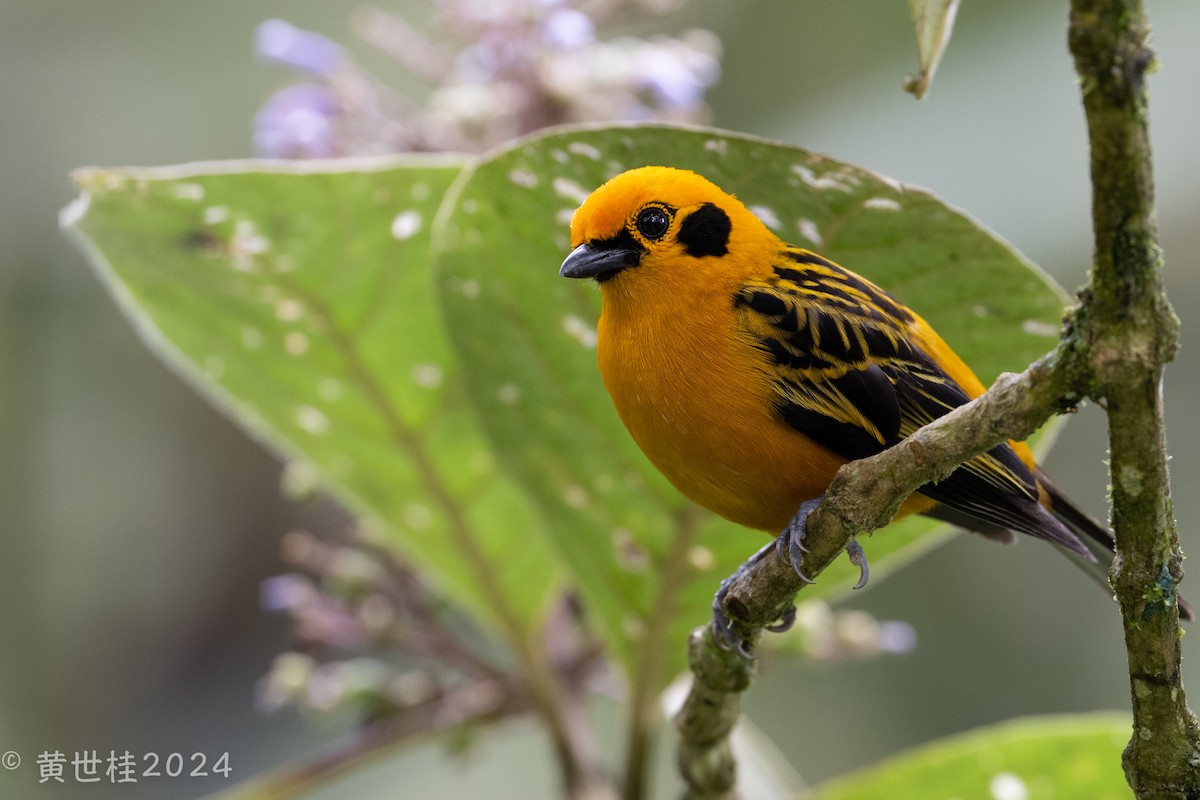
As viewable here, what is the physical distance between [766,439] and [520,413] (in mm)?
487

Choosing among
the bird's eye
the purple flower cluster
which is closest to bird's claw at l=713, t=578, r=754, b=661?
→ the bird's eye

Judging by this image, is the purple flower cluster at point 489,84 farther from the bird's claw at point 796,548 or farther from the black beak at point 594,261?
the bird's claw at point 796,548

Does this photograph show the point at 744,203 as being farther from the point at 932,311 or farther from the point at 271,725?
the point at 271,725

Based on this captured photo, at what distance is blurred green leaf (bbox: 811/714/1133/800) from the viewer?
2.13m

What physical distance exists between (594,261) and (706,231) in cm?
18

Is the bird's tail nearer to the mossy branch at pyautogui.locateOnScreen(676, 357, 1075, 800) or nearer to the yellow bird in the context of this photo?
the yellow bird

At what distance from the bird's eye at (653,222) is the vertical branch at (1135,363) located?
834 millimetres

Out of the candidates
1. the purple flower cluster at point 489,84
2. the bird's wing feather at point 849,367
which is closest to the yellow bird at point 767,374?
the bird's wing feather at point 849,367

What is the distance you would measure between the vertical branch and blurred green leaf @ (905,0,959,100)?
0.21 meters

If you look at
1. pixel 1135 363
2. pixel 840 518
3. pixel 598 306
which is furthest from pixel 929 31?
pixel 598 306

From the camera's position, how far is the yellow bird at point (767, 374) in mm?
1673

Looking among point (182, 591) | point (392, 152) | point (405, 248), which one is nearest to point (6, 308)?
point (182, 591)

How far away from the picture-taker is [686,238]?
1.81m

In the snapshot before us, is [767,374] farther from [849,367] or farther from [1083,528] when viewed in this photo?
[1083,528]
